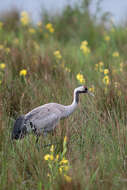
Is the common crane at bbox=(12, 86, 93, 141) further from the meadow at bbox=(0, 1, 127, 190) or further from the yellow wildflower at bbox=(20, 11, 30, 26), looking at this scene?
the yellow wildflower at bbox=(20, 11, 30, 26)

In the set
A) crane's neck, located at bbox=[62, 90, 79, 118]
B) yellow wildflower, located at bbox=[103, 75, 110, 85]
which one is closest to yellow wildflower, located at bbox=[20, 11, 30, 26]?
Answer: yellow wildflower, located at bbox=[103, 75, 110, 85]

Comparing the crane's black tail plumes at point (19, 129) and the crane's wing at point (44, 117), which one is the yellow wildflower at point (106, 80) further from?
the crane's black tail plumes at point (19, 129)

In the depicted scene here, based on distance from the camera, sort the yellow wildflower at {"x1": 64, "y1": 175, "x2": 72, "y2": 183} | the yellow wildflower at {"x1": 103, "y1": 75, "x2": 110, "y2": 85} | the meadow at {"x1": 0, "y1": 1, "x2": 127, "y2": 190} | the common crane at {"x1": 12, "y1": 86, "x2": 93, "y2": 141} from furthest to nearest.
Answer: the yellow wildflower at {"x1": 103, "y1": 75, "x2": 110, "y2": 85} → the common crane at {"x1": 12, "y1": 86, "x2": 93, "y2": 141} → the meadow at {"x1": 0, "y1": 1, "x2": 127, "y2": 190} → the yellow wildflower at {"x1": 64, "y1": 175, "x2": 72, "y2": 183}

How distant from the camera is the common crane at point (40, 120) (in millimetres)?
4242

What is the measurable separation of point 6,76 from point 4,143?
6.06ft

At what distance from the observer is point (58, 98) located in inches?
200

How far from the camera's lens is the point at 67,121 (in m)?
3.94

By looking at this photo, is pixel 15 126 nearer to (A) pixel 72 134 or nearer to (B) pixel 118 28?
(A) pixel 72 134

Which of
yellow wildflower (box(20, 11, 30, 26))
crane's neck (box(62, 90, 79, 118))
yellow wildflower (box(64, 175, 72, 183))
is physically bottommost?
yellow wildflower (box(64, 175, 72, 183))

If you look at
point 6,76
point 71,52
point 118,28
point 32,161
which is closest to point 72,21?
point 118,28

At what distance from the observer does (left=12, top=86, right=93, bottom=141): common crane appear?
4.24m

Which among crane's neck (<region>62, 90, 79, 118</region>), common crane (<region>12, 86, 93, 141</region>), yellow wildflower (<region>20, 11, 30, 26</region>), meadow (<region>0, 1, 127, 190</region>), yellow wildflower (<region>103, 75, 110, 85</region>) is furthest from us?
yellow wildflower (<region>20, 11, 30, 26</region>)

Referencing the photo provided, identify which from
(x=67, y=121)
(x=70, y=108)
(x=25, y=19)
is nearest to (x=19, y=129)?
(x=67, y=121)

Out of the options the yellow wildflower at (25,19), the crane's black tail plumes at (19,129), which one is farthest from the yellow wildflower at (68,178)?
the yellow wildflower at (25,19)
